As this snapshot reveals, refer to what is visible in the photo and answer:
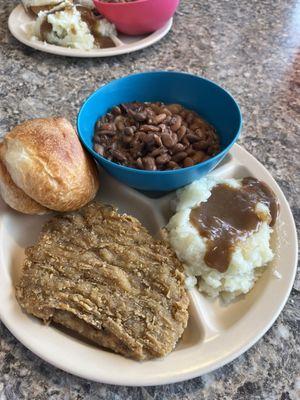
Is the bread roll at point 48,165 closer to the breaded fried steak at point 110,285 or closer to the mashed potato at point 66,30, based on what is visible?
the breaded fried steak at point 110,285

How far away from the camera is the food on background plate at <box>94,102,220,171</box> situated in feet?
5.84

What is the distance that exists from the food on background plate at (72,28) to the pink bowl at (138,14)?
0.08 meters

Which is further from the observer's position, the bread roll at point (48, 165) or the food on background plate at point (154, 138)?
the food on background plate at point (154, 138)

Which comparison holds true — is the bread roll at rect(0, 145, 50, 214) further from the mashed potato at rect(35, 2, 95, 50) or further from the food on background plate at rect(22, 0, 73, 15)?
the food on background plate at rect(22, 0, 73, 15)

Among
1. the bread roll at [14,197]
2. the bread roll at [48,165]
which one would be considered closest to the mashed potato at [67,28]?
the bread roll at [48,165]

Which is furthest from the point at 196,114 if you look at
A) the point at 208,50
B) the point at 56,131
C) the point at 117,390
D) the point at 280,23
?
the point at 280,23

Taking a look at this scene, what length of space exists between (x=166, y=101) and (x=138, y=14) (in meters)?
0.87

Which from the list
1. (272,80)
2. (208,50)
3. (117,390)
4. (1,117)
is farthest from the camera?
(208,50)

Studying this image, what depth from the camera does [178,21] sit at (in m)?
3.09

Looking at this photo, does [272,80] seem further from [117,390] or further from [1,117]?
[117,390]

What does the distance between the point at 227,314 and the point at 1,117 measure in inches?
60.1

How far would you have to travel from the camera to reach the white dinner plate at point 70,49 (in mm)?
2645

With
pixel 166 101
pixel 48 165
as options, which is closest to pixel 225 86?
pixel 166 101

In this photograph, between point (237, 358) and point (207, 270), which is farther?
point (207, 270)
